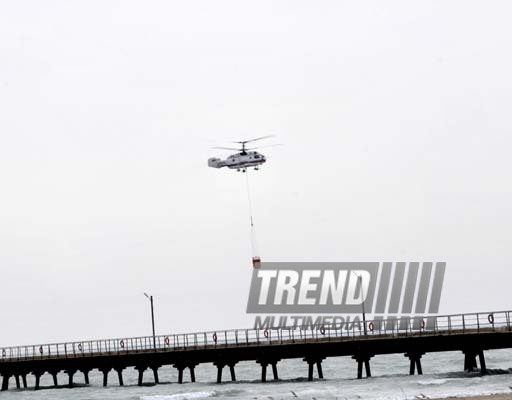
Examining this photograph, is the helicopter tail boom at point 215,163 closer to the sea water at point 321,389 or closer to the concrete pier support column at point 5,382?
the sea water at point 321,389

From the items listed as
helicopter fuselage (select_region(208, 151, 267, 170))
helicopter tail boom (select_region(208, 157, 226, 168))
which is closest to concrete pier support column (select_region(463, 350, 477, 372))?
helicopter fuselage (select_region(208, 151, 267, 170))

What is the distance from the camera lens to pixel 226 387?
82188mm

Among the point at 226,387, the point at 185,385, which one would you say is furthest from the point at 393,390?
Result: the point at 185,385

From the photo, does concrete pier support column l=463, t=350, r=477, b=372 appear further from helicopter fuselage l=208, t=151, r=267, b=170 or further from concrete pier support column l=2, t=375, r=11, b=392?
concrete pier support column l=2, t=375, r=11, b=392

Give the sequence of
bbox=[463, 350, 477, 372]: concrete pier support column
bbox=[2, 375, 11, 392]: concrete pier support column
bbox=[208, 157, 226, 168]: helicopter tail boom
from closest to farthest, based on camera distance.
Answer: bbox=[463, 350, 477, 372]: concrete pier support column
bbox=[2, 375, 11, 392]: concrete pier support column
bbox=[208, 157, 226, 168]: helicopter tail boom

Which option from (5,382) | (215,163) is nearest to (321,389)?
(215,163)

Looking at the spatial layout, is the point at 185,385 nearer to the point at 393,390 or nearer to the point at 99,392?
the point at 99,392

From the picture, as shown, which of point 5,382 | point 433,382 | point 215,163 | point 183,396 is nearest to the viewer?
point 433,382

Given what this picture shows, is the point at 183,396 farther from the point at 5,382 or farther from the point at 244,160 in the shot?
the point at 5,382

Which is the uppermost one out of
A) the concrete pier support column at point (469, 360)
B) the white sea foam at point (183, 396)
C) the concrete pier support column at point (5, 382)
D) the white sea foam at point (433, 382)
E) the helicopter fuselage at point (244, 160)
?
the helicopter fuselage at point (244, 160)

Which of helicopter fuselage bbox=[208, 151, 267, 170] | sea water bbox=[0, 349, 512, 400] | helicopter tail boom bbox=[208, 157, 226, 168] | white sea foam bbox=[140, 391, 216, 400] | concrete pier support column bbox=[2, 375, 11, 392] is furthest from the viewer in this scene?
helicopter tail boom bbox=[208, 157, 226, 168]

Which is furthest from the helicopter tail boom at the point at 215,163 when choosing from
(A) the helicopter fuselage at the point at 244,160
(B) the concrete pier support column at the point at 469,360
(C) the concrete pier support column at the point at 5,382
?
(B) the concrete pier support column at the point at 469,360

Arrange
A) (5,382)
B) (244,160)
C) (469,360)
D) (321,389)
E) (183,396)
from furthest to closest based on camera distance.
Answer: (5,382) < (244,160) < (183,396) < (469,360) < (321,389)

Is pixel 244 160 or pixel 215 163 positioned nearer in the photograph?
pixel 244 160
